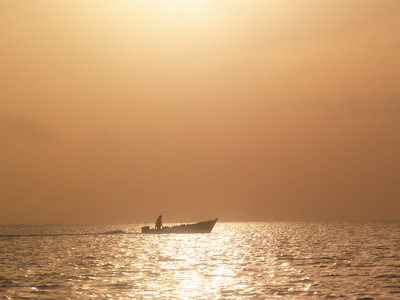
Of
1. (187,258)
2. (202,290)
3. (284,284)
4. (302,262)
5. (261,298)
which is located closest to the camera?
(261,298)

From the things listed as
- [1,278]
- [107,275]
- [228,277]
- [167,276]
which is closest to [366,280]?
[228,277]

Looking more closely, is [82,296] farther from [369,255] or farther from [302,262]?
[369,255]

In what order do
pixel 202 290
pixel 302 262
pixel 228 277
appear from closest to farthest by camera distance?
pixel 202 290
pixel 228 277
pixel 302 262

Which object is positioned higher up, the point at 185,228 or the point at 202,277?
the point at 185,228

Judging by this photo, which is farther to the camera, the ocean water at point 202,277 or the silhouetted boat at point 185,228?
the silhouetted boat at point 185,228

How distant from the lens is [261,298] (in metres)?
35.0

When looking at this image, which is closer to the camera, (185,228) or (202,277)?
(202,277)

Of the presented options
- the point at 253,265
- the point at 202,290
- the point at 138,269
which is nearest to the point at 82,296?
the point at 202,290

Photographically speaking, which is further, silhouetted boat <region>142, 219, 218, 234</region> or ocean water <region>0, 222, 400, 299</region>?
silhouetted boat <region>142, 219, 218, 234</region>

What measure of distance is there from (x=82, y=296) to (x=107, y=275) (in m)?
11.1

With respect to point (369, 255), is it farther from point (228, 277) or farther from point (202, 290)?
point (202, 290)

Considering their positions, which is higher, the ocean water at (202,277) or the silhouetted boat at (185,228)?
the silhouetted boat at (185,228)

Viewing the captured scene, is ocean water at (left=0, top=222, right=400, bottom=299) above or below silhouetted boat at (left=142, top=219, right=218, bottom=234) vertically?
below

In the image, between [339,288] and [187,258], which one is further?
[187,258]
